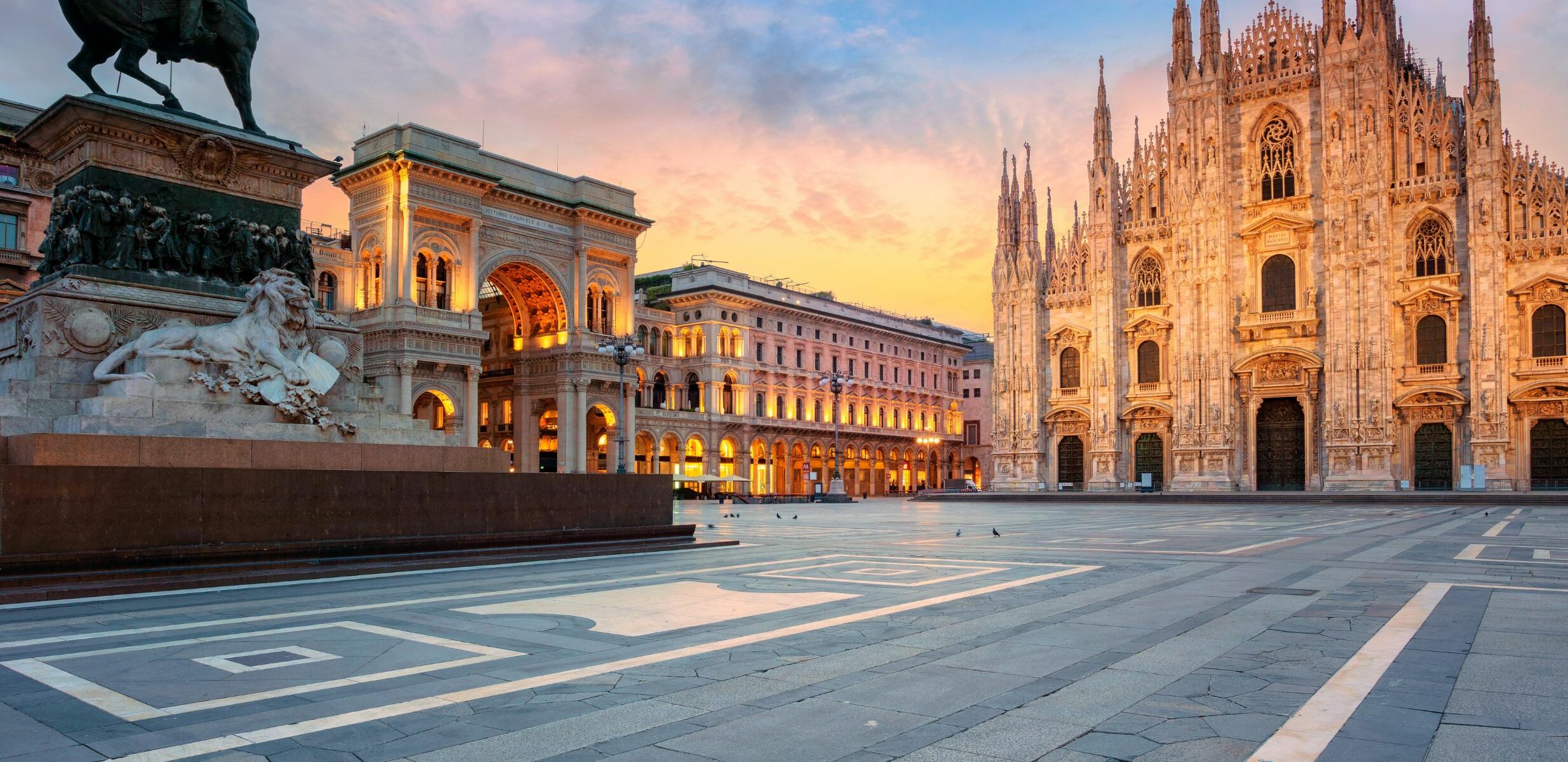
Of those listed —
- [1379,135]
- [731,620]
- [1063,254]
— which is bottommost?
[731,620]

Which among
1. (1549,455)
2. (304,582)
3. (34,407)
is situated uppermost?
(34,407)

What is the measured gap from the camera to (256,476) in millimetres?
11297

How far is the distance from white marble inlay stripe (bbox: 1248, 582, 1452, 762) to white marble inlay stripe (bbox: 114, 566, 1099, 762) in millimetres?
3614

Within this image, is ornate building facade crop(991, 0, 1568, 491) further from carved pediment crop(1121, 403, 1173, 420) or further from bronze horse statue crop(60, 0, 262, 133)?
bronze horse statue crop(60, 0, 262, 133)

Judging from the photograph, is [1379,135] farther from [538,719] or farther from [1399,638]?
[538,719]

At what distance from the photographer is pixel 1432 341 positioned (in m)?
47.2

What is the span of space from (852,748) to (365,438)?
9.81 m

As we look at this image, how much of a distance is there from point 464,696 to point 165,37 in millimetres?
11387

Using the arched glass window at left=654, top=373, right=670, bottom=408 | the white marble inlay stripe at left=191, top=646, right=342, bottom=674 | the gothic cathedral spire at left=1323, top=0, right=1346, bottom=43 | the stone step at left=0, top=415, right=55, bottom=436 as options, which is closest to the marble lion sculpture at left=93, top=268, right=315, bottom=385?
the stone step at left=0, top=415, right=55, bottom=436

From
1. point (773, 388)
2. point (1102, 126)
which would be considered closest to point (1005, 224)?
point (1102, 126)

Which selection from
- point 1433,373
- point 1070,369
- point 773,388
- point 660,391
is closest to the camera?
point 1433,373

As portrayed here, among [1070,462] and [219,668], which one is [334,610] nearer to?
[219,668]

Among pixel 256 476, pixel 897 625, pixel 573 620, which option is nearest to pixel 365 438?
pixel 256 476

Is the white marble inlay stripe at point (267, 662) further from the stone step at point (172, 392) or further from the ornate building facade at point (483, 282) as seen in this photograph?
the ornate building facade at point (483, 282)
